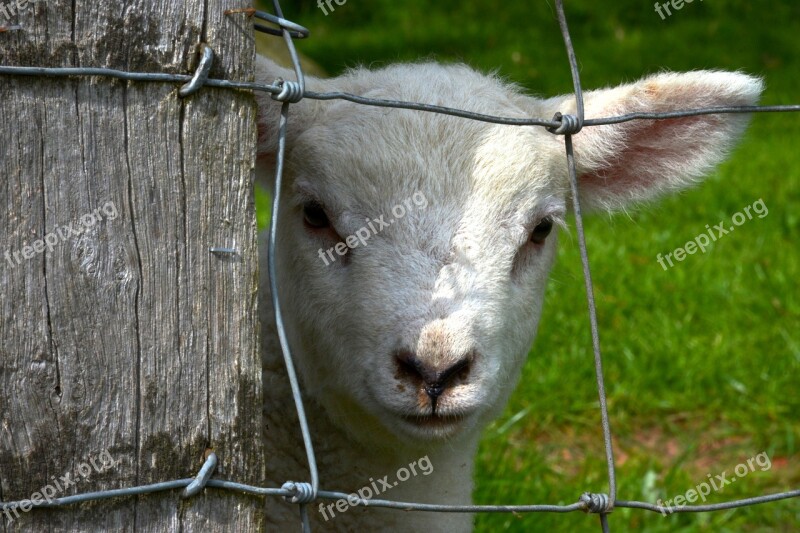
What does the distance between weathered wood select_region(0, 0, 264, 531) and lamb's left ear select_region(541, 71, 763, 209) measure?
5.23ft

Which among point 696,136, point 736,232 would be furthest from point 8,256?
point 736,232

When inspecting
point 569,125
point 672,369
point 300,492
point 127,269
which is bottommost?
point 672,369

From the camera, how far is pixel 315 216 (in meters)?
2.90

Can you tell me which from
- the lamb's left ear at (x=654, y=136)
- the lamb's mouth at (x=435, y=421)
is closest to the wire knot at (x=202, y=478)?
the lamb's mouth at (x=435, y=421)

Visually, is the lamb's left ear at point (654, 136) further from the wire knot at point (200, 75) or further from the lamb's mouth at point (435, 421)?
the wire knot at point (200, 75)

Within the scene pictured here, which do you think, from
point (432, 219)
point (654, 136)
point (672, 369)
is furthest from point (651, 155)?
point (672, 369)

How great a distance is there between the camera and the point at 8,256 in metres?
1.63

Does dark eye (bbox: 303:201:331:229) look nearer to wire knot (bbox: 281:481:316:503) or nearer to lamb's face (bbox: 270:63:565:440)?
lamb's face (bbox: 270:63:565:440)

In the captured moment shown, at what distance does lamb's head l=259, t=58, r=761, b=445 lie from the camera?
2.47 metres

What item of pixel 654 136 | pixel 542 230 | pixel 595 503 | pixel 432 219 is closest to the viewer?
pixel 595 503

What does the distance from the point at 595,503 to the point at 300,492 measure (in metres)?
0.70

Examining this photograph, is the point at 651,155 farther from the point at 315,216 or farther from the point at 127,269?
the point at 127,269

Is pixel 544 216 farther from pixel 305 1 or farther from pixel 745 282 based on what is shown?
pixel 305 1

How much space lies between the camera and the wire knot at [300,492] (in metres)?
1.80
